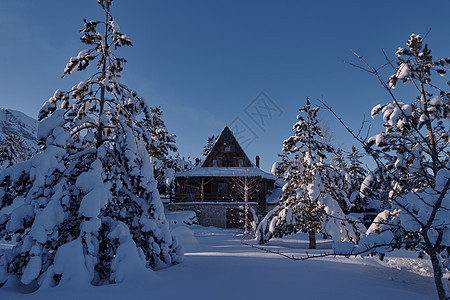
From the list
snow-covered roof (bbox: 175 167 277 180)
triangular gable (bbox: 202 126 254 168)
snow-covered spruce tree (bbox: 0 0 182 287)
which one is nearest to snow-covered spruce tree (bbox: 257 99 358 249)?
snow-covered spruce tree (bbox: 0 0 182 287)

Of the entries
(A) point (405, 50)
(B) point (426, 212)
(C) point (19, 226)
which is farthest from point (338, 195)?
(C) point (19, 226)

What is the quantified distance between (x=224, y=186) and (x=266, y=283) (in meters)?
22.8

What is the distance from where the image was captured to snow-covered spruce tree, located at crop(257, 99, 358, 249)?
423 inches

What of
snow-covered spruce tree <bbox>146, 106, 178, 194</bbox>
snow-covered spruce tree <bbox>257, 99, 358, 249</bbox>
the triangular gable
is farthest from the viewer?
the triangular gable

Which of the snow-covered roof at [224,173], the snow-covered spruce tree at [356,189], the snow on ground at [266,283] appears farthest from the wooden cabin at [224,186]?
the snow on ground at [266,283]

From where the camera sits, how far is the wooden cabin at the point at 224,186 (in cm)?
2392

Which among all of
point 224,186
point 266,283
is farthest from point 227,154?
point 266,283

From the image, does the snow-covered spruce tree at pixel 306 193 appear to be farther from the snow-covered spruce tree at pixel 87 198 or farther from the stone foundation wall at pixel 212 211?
the stone foundation wall at pixel 212 211

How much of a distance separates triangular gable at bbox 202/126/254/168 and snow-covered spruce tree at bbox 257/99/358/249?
1477cm

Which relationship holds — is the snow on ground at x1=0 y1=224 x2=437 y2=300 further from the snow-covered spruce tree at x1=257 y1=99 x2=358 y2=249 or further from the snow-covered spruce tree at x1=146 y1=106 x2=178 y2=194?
the snow-covered spruce tree at x1=146 y1=106 x2=178 y2=194

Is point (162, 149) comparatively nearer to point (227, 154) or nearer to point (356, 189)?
point (227, 154)

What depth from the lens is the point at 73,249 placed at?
435 cm

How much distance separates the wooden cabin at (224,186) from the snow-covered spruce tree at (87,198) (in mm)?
15563

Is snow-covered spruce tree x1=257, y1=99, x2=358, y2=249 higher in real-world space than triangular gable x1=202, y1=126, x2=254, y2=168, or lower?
lower
